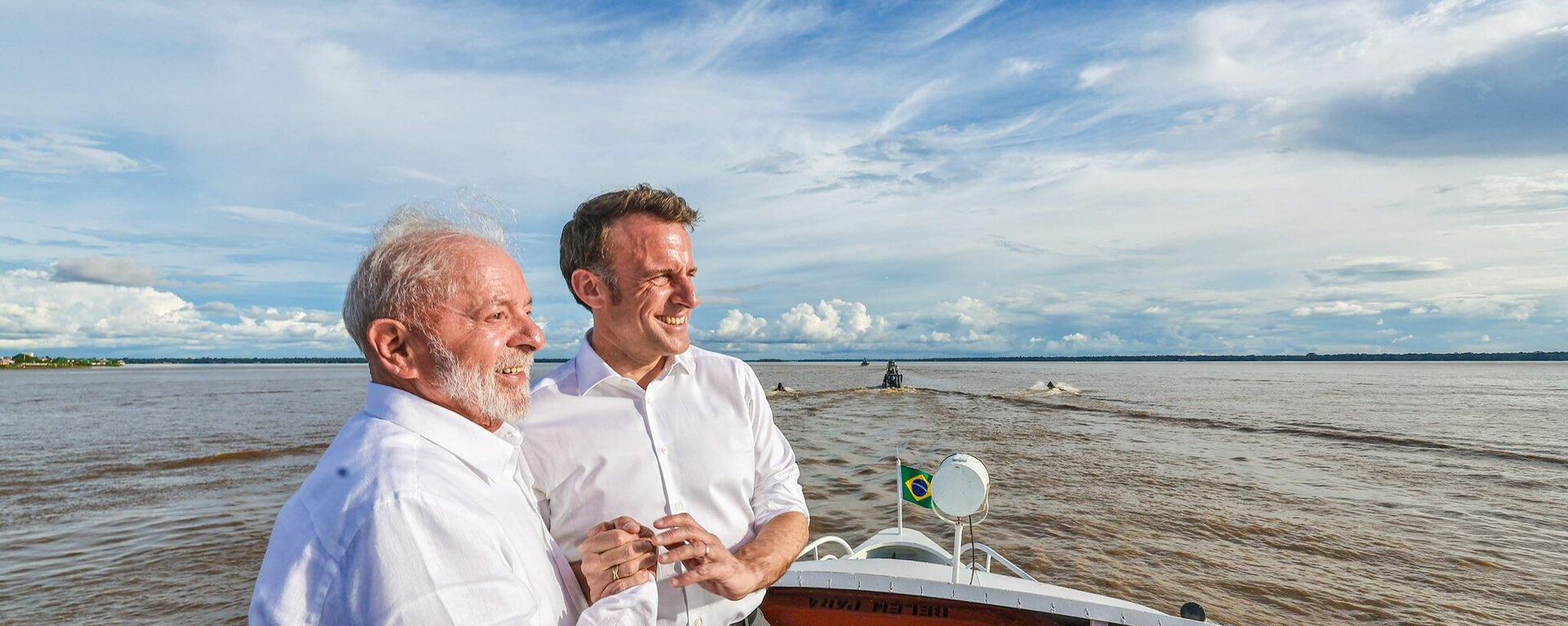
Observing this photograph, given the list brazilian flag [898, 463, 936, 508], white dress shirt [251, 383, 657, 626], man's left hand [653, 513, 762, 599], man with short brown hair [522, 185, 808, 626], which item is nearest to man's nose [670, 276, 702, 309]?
man with short brown hair [522, 185, 808, 626]

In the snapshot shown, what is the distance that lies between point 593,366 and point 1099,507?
12.1m

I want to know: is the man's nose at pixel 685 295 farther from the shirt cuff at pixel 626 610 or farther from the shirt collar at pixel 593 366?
the shirt cuff at pixel 626 610

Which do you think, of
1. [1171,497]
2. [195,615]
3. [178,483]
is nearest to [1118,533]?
[1171,497]

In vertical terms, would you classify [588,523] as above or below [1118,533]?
above

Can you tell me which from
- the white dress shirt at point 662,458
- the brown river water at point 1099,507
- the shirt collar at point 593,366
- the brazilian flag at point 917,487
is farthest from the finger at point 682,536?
the brown river water at point 1099,507

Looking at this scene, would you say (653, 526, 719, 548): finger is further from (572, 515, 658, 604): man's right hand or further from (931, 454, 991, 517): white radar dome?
(931, 454, 991, 517): white radar dome

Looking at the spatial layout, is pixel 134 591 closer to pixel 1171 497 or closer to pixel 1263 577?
pixel 1263 577

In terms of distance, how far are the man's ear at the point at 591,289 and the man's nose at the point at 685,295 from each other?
24 cm

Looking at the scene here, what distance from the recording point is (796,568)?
414 cm

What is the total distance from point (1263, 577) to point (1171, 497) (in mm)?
4528

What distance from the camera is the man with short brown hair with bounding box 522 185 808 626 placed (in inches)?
92.7

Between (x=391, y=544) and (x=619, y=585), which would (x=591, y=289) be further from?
(x=391, y=544)

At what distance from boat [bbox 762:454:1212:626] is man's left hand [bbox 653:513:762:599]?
141 centimetres

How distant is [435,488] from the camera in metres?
1.30
